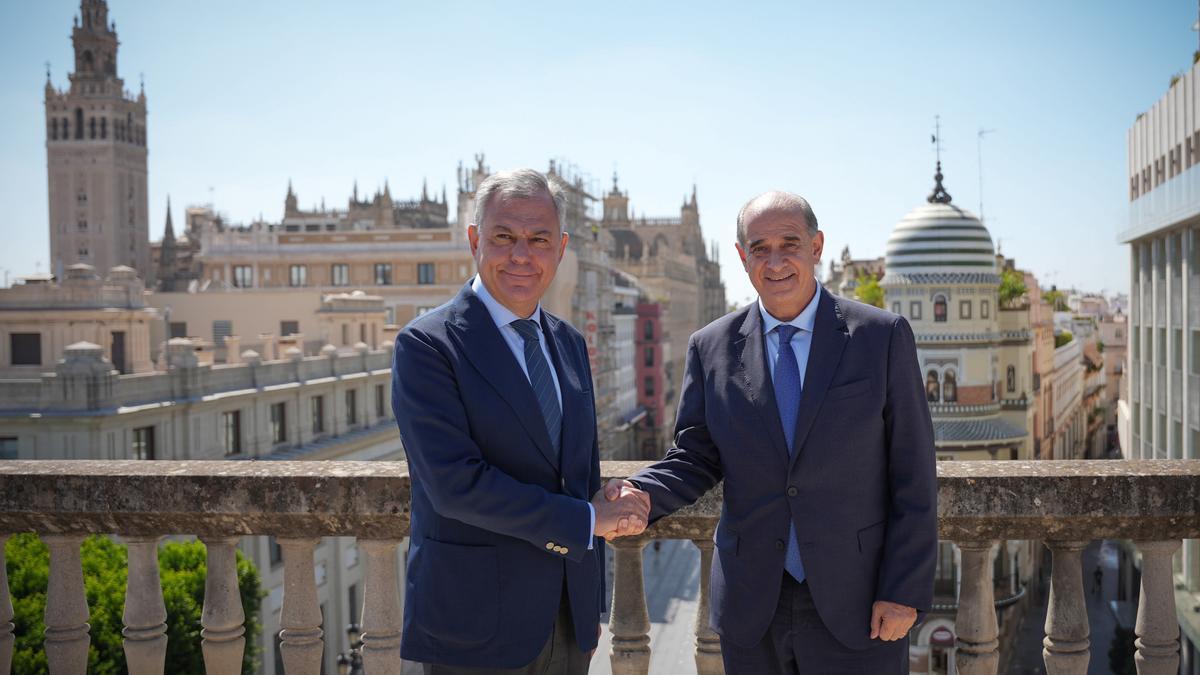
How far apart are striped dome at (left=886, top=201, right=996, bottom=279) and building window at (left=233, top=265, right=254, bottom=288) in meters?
45.8

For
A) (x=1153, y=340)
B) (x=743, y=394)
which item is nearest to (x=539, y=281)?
(x=743, y=394)

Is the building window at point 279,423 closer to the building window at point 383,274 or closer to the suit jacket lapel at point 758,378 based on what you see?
the building window at point 383,274

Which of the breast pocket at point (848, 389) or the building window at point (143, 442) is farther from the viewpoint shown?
the building window at point (143, 442)

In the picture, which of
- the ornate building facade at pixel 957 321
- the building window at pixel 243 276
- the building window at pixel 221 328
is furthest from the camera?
the building window at pixel 243 276

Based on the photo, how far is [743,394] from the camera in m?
3.83

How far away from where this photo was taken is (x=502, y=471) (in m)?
3.49

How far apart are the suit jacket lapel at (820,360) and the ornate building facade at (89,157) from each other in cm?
12326

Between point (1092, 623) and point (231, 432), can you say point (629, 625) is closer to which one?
point (1092, 623)

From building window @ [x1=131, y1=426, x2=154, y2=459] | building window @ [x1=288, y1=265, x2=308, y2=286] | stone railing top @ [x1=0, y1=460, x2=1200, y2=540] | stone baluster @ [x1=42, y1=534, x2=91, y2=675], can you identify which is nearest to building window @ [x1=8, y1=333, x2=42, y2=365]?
building window @ [x1=131, y1=426, x2=154, y2=459]

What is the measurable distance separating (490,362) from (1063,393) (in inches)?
2057

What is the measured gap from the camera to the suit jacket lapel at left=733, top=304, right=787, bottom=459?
3752mm

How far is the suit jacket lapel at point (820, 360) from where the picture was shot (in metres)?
3.70

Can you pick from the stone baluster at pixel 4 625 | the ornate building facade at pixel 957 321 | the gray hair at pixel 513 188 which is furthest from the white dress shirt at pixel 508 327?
the ornate building facade at pixel 957 321

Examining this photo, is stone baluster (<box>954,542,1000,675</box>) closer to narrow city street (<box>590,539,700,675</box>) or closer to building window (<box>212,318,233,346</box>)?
narrow city street (<box>590,539,700,675</box>)
